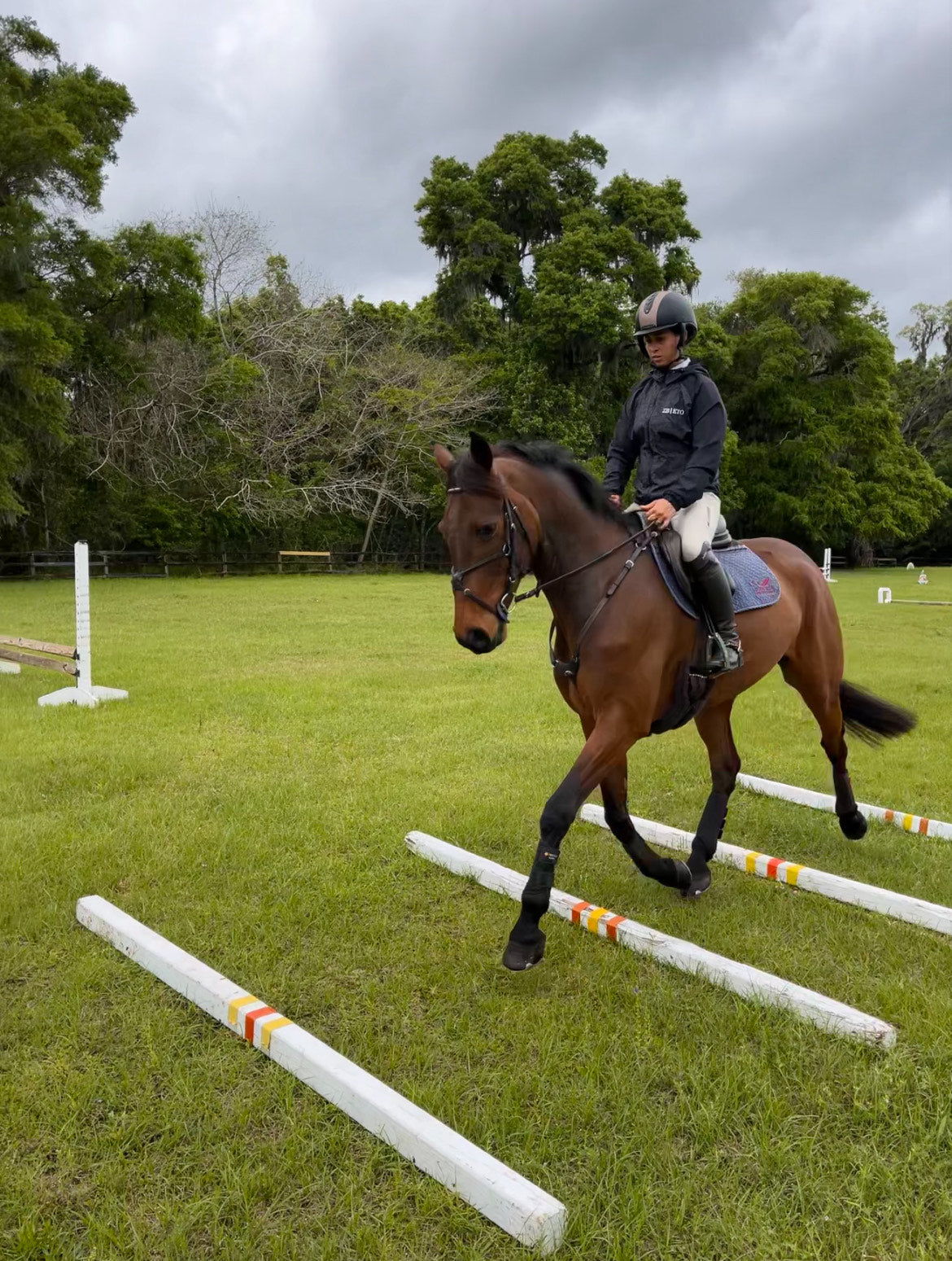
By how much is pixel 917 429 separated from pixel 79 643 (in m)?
55.6

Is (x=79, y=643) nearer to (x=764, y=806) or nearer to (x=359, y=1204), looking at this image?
(x=764, y=806)

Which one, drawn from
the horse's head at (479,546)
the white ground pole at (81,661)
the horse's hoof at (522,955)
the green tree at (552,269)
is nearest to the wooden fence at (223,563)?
the green tree at (552,269)

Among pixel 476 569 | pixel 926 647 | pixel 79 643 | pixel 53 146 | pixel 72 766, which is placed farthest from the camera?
pixel 53 146

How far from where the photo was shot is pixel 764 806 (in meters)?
5.78

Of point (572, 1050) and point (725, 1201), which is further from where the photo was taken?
point (572, 1050)

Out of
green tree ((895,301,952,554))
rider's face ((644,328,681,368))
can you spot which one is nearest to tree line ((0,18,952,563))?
green tree ((895,301,952,554))

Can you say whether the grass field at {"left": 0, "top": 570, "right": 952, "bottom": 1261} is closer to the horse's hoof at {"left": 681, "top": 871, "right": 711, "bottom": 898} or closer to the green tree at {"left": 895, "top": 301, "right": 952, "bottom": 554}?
the horse's hoof at {"left": 681, "top": 871, "right": 711, "bottom": 898}

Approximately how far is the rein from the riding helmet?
964 mm

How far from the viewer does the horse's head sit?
10.6ft

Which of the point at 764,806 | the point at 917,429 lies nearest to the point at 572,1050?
the point at 764,806

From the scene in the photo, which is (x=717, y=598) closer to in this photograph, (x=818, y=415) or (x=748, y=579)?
(x=748, y=579)

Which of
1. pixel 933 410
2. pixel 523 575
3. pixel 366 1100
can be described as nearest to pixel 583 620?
pixel 523 575

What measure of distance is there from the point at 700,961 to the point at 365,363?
3123 centimetres

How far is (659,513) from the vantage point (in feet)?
12.4
